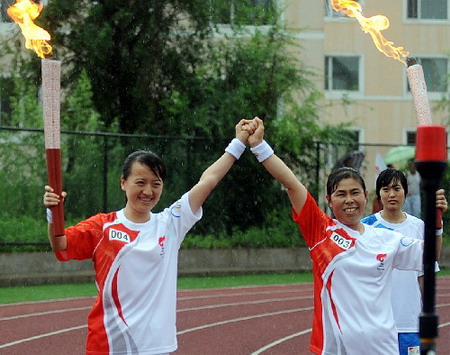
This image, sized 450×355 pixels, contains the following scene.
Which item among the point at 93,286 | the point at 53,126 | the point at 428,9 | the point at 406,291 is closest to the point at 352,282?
the point at 406,291

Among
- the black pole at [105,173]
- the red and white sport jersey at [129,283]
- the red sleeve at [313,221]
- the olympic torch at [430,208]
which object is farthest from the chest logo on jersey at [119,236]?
the black pole at [105,173]

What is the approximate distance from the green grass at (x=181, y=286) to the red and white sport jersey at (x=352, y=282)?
27.4 ft

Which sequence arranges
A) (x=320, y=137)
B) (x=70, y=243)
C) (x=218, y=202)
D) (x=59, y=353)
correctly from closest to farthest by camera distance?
(x=70, y=243)
(x=59, y=353)
(x=218, y=202)
(x=320, y=137)

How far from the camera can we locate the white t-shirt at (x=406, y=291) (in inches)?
222

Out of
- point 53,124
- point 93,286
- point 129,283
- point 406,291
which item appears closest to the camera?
point 53,124

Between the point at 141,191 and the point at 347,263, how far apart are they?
3.00 feet

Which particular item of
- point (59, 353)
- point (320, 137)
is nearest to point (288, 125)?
point (320, 137)

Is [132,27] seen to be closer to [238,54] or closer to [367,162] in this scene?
[238,54]

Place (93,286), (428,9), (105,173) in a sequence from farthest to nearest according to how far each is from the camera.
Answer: (428,9) → (105,173) → (93,286)

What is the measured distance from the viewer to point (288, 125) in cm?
1736

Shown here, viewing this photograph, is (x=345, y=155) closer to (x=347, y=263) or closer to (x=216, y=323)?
(x=216, y=323)

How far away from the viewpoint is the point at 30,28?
472cm

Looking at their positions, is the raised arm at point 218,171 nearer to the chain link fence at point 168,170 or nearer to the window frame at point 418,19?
the chain link fence at point 168,170

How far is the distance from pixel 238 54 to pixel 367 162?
308 cm
